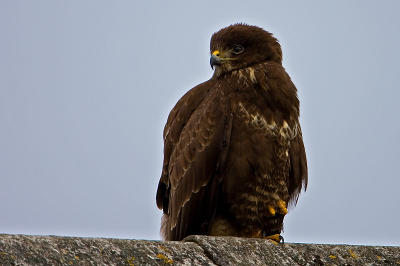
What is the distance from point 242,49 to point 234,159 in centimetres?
149

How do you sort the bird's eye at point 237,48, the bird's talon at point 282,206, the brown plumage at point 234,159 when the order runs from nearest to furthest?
the brown plumage at point 234,159 → the bird's talon at point 282,206 → the bird's eye at point 237,48

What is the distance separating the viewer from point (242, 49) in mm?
7258

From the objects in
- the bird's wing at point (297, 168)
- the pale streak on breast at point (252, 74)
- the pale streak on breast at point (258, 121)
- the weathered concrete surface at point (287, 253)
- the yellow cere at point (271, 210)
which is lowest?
the weathered concrete surface at point (287, 253)

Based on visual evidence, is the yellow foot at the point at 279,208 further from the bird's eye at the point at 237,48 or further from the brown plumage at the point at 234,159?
the bird's eye at the point at 237,48

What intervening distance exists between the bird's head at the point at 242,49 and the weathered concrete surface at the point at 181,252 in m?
3.24

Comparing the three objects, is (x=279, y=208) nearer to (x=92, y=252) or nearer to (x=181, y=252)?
(x=181, y=252)

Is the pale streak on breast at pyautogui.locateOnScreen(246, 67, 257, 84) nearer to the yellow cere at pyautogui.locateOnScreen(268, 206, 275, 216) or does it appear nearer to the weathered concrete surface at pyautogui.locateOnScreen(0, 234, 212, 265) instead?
the yellow cere at pyautogui.locateOnScreen(268, 206, 275, 216)

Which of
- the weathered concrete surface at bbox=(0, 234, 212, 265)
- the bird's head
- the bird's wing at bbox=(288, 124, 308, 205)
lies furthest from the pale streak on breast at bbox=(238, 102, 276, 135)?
the weathered concrete surface at bbox=(0, 234, 212, 265)

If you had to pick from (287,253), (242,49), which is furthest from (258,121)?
(287,253)

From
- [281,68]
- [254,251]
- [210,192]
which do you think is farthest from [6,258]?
[281,68]

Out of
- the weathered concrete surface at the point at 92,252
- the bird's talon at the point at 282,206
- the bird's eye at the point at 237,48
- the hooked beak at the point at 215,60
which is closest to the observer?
the weathered concrete surface at the point at 92,252

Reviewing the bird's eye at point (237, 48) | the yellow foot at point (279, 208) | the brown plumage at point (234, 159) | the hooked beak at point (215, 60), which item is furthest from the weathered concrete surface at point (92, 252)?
the bird's eye at point (237, 48)

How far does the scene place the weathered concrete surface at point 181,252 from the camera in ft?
10.1

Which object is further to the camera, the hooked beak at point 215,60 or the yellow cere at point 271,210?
the hooked beak at point 215,60
